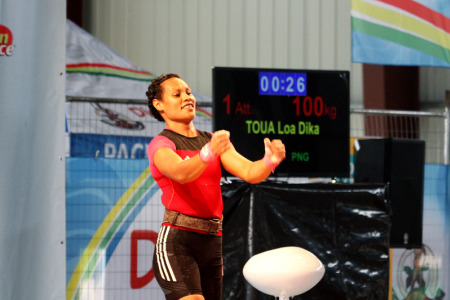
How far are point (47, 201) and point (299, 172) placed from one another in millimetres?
1797

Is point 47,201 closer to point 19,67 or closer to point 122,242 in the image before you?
point 19,67

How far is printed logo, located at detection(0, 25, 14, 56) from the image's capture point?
3.15 metres

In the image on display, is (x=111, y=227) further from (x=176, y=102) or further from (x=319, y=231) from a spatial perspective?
(x=176, y=102)

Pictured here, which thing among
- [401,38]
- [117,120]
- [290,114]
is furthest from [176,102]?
[117,120]

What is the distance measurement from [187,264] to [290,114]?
1933mm

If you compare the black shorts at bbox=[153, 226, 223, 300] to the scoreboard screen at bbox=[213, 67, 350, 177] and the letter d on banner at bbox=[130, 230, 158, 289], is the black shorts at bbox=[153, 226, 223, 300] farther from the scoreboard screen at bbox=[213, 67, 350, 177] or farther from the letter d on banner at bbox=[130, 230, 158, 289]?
the letter d on banner at bbox=[130, 230, 158, 289]

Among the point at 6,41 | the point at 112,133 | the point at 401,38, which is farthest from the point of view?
the point at 112,133

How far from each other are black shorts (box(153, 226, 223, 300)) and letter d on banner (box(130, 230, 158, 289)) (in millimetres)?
1989

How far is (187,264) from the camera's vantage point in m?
2.18

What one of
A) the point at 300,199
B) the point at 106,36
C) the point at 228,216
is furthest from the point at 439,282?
the point at 106,36

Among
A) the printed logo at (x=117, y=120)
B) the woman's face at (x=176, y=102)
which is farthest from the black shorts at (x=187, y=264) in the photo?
the printed logo at (x=117, y=120)

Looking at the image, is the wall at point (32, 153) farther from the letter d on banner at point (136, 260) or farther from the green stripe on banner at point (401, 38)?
the green stripe on banner at point (401, 38)

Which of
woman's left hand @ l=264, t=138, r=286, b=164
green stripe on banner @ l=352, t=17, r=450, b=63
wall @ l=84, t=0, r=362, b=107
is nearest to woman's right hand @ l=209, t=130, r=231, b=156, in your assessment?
woman's left hand @ l=264, t=138, r=286, b=164

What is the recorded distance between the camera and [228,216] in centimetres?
365
